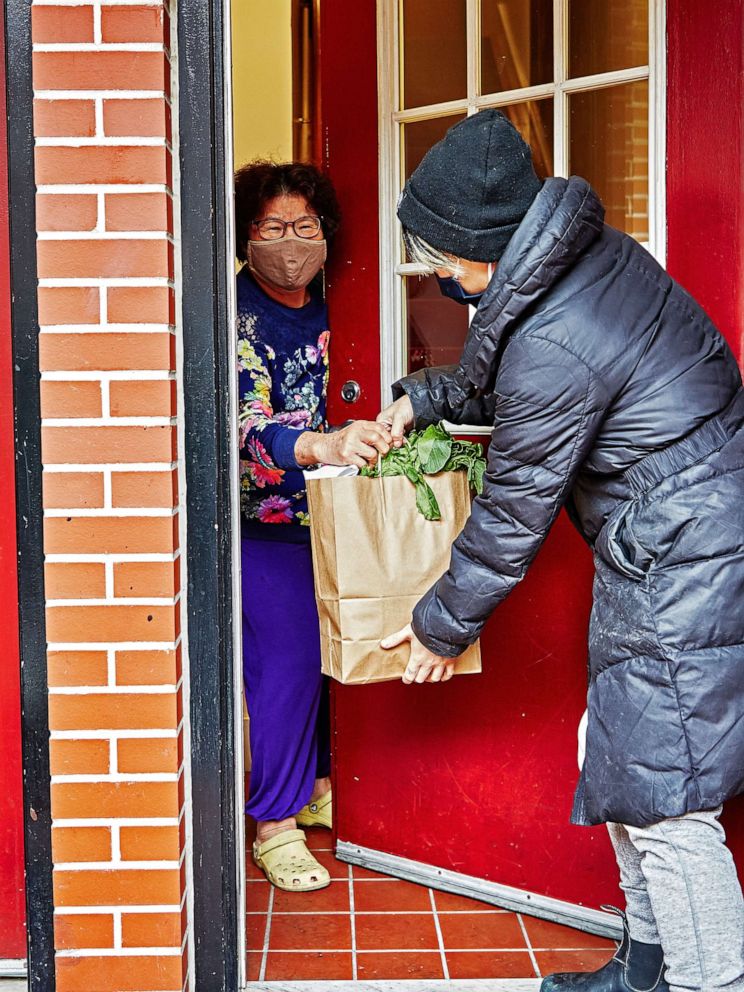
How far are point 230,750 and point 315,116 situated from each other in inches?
122

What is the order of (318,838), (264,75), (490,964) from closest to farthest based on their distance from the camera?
(490,964), (318,838), (264,75)

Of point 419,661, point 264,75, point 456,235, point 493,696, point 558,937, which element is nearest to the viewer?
point 456,235

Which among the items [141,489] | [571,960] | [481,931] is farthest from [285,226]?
[571,960]

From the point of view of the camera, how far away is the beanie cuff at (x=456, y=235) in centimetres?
215

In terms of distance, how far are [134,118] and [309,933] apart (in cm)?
202

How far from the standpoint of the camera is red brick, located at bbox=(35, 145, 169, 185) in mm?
2189

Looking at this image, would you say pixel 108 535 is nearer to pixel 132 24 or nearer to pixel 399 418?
pixel 399 418

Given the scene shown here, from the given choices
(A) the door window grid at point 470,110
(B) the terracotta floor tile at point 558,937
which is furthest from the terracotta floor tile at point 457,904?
(A) the door window grid at point 470,110

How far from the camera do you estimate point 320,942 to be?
2.88 metres

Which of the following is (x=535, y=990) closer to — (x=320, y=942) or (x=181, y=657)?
(x=320, y=942)

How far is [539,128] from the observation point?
2834 mm

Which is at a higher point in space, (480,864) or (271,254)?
(271,254)

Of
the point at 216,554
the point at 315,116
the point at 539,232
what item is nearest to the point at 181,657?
the point at 216,554

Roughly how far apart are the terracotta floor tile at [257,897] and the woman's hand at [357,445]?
1.26 m
